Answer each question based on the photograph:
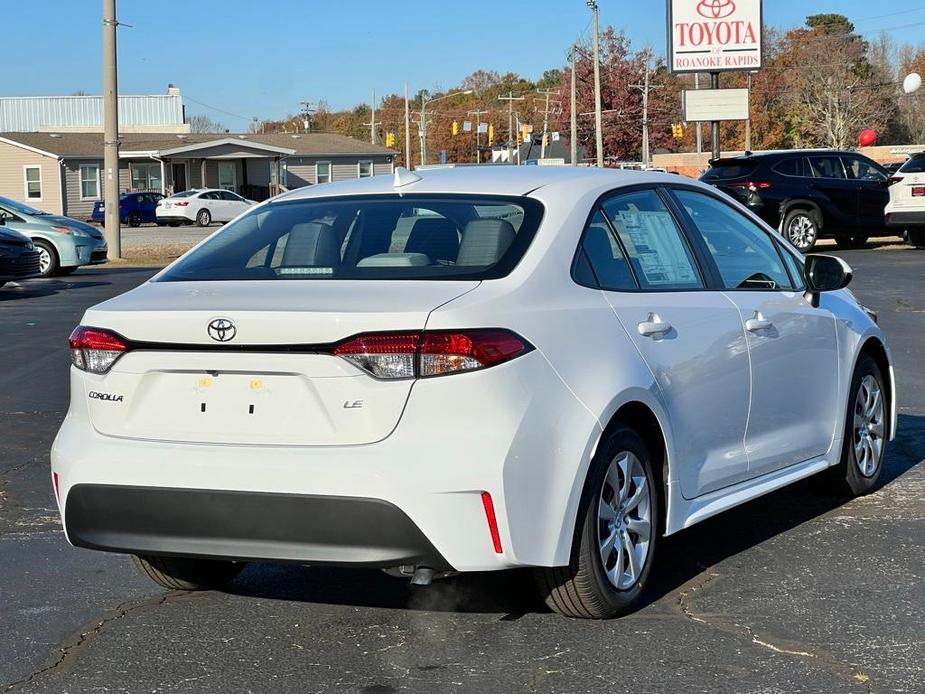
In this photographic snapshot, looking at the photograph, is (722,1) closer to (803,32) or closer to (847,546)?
(847,546)

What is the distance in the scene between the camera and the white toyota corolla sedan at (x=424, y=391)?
424cm

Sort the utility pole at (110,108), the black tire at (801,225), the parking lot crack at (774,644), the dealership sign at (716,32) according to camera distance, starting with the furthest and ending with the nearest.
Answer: the dealership sign at (716,32) < the utility pole at (110,108) < the black tire at (801,225) < the parking lot crack at (774,644)

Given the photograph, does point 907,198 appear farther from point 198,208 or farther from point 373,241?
point 198,208

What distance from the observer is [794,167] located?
80.1 ft

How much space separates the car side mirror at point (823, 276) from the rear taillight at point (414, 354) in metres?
2.58

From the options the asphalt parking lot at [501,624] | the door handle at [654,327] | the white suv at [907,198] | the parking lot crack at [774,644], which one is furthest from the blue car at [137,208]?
the parking lot crack at [774,644]

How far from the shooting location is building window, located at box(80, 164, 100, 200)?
2335 inches

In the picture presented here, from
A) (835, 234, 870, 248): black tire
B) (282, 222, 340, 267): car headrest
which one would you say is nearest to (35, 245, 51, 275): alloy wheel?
(835, 234, 870, 248): black tire

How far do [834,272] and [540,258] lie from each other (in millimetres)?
2113

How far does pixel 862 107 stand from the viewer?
82250 mm

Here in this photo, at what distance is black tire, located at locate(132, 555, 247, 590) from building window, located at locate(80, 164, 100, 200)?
56.2 m

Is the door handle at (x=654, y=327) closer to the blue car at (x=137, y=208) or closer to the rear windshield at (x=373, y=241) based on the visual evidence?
the rear windshield at (x=373, y=241)

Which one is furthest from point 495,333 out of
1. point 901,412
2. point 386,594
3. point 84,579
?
point 901,412

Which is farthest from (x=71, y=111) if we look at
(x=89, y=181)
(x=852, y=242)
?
(x=852, y=242)
